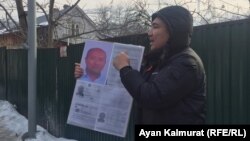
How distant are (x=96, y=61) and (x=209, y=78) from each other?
79.2 inches

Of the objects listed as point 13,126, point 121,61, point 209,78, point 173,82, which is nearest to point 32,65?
point 13,126

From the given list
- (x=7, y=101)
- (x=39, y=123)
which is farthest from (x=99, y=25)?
(x=39, y=123)

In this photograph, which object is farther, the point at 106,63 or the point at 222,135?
the point at 106,63

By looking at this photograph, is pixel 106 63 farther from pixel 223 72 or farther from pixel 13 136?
pixel 13 136

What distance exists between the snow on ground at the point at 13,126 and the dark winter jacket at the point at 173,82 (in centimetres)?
639

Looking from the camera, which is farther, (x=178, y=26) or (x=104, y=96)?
(x=104, y=96)

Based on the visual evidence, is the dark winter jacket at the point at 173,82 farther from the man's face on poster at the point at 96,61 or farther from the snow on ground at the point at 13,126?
the snow on ground at the point at 13,126

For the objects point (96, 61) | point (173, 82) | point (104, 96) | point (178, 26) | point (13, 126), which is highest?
point (178, 26)

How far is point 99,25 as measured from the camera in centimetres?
2070

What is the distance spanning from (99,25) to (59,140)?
1199 cm

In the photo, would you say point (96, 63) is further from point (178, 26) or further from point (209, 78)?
point (209, 78)

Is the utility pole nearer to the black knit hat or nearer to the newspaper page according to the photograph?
the newspaper page

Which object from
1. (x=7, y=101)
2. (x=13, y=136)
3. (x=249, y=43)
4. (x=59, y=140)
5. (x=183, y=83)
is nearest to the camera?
(x=183, y=83)

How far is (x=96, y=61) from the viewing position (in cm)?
385
